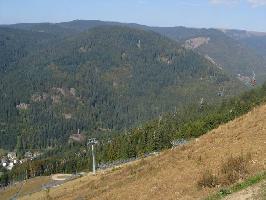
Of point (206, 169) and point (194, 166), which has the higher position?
point (206, 169)

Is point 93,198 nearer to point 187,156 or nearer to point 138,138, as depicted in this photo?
point 187,156

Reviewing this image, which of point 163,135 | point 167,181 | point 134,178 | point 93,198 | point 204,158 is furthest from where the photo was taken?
point 163,135

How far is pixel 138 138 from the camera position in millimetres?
152875

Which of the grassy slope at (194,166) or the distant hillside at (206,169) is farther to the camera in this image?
the grassy slope at (194,166)

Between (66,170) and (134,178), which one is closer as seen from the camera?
(134,178)

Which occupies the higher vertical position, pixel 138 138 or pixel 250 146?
pixel 250 146

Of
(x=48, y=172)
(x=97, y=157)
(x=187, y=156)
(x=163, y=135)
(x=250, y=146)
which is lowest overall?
(x=48, y=172)

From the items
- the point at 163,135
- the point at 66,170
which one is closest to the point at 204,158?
the point at 163,135

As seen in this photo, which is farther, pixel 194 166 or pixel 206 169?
pixel 194 166

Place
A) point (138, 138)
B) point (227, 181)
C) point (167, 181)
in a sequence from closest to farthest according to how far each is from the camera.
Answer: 1. point (227, 181)
2. point (167, 181)
3. point (138, 138)

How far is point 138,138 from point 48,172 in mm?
38415

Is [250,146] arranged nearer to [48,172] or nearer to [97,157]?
[97,157]

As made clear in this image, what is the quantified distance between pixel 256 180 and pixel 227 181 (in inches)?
138

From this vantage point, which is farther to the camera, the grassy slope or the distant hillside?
A: the grassy slope
